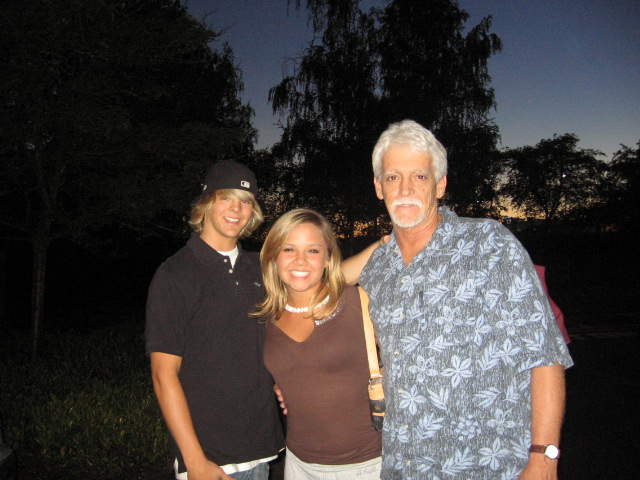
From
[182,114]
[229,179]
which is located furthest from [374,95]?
[229,179]

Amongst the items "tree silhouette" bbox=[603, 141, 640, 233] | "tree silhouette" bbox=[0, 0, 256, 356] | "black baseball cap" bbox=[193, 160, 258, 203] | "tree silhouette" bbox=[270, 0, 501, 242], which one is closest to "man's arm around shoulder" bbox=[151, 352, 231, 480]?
"black baseball cap" bbox=[193, 160, 258, 203]

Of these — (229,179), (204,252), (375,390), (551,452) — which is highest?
(229,179)

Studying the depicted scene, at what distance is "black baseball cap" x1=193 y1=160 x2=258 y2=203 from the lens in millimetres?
2566

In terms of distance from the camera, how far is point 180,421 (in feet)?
6.88

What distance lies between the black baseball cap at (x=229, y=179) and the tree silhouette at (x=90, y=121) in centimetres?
356

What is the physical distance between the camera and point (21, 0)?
16.3ft

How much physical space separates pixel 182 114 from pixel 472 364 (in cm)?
966

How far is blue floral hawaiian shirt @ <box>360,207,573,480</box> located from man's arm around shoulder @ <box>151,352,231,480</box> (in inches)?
34.1

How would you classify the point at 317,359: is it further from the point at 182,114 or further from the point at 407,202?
the point at 182,114

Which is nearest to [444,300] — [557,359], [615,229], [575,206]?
[557,359]

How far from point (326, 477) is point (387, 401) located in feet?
1.69

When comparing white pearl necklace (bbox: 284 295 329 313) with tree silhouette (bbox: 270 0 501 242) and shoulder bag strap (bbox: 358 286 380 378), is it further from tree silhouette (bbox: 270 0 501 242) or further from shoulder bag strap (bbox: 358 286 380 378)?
tree silhouette (bbox: 270 0 501 242)

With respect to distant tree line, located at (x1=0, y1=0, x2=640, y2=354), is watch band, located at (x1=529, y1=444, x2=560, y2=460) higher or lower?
lower

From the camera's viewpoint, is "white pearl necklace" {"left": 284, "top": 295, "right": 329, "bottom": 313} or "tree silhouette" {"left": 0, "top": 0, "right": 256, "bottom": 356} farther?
"tree silhouette" {"left": 0, "top": 0, "right": 256, "bottom": 356}
